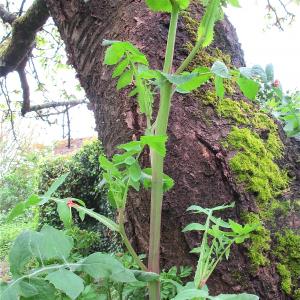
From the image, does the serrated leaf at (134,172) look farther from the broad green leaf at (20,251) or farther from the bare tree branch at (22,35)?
the bare tree branch at (22,35)

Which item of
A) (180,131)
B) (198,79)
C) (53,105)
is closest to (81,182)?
(53,105)

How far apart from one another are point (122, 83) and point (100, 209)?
12.8 feet

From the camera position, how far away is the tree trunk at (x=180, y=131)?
0.92m

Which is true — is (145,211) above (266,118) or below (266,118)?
below

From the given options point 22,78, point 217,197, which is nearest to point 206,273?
point 217,197

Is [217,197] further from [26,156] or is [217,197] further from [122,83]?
[26,156]

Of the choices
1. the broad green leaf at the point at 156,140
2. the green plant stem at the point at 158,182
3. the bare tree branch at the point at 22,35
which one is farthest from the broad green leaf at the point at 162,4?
the bare tree branch at the point at 22,35

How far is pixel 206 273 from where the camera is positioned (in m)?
0.65

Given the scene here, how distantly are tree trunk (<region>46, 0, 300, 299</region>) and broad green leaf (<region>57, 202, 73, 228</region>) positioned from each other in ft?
1.20

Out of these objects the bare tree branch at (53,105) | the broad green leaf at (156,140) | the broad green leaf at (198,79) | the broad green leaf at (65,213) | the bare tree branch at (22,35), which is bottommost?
the broad green leaf at (65,213)

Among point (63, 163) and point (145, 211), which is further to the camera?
point (63, 163)

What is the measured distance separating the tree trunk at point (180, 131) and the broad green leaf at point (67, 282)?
48cm

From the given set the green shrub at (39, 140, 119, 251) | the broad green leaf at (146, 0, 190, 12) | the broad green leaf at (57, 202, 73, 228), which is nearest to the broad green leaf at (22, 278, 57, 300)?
the broad green leaf at (57, 202, 73, 228)

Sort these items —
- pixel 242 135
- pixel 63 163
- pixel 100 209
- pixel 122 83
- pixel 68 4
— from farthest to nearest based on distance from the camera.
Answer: pixel 63 163
pixel 100 209
pixel 68 4
pixel 242 135
pixel 122 83
